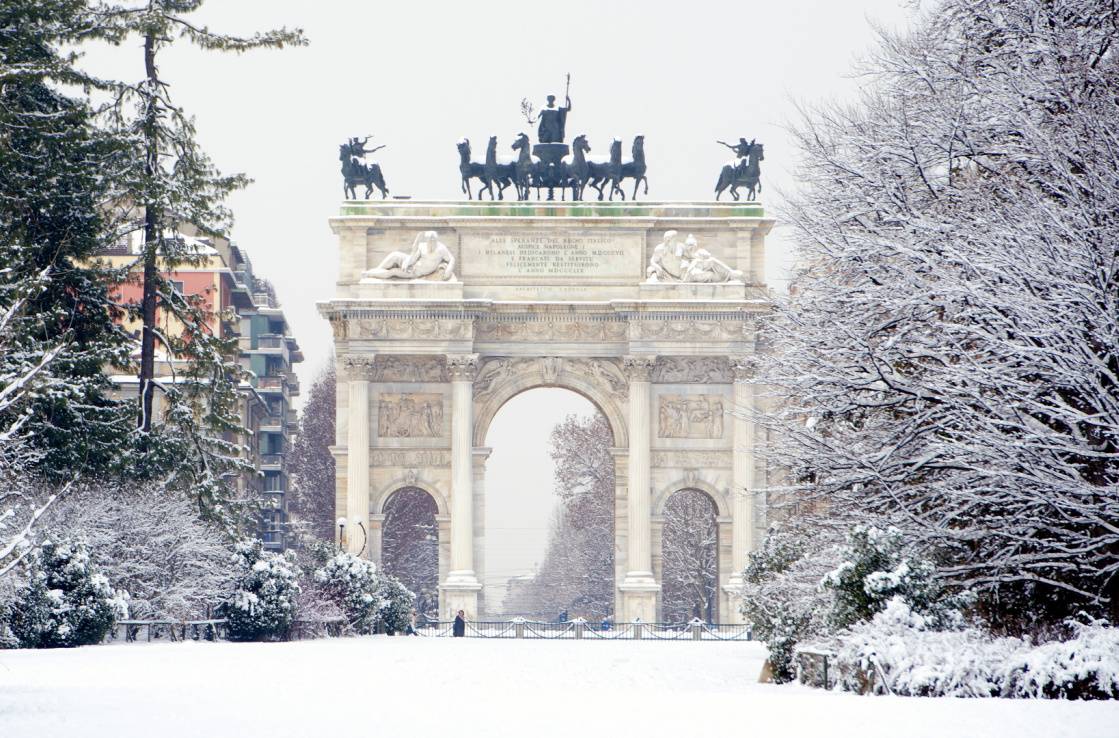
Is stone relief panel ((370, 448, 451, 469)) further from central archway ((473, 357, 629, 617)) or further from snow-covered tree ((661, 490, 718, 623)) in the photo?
snow-covered tree ((661, 490, 718, 623))

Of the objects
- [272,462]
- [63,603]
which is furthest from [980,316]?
[272,462]

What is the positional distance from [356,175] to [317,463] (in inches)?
1374

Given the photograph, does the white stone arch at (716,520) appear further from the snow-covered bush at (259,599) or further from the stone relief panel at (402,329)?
the snow-covered bush at (259,599)

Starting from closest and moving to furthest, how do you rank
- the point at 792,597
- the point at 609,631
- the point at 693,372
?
the point at 792,597
the point at 609,631
the point at 693,372

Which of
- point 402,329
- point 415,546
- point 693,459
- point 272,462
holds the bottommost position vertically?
point 415,546

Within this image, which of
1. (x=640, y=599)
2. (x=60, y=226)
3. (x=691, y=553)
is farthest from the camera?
(x=691, y=553)

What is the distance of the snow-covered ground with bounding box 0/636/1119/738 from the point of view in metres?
16.0

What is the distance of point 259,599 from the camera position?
39.8m

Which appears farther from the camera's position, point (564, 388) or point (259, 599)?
point (564, 388)

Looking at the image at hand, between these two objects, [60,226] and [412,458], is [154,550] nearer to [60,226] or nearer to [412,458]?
[60,226]

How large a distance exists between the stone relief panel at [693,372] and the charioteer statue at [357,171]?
10656 millimetres

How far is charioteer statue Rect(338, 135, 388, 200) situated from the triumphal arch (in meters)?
0.71

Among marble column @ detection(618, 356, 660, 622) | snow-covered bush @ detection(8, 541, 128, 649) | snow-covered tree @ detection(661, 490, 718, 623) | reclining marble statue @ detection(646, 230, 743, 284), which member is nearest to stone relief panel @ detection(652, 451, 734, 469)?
marble column @ detection(618, 356, 660, 622)

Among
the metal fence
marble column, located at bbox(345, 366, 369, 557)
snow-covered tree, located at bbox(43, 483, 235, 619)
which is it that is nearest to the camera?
the metal fence
